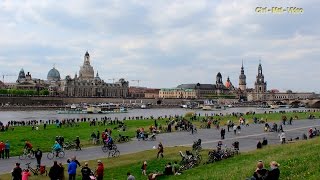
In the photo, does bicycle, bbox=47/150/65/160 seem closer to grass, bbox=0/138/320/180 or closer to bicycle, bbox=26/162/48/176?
grass, bbox=0/138/320/180

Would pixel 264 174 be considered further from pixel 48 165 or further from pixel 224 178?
pixel 48 165

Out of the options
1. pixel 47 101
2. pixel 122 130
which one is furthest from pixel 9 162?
pixel 47 101

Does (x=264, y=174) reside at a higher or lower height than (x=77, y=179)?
higher

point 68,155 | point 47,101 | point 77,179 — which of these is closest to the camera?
point 77,179

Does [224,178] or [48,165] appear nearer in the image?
[224,178]

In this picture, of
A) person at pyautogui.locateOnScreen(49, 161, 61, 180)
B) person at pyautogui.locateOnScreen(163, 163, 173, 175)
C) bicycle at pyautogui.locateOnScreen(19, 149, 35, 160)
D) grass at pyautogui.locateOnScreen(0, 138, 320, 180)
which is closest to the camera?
grass at pyautogui.locateOnScreen(0, 138, 320, 180)

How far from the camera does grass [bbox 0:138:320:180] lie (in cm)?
1605

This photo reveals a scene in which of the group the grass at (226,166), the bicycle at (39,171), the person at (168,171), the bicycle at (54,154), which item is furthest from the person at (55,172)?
the bicycle at (54,154)

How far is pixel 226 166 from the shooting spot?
69.5 feet

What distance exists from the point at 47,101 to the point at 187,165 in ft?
537

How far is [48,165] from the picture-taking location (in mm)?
23578

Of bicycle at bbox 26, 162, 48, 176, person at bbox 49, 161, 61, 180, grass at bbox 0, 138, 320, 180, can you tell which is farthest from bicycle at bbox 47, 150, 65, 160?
person at bbox 49, 161, 61, 180

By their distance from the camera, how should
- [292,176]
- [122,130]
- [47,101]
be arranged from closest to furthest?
[292,176], [122,130], [47,101]

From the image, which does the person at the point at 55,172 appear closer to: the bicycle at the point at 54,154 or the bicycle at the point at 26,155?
the bicycle at the point at 54,154
